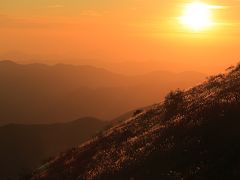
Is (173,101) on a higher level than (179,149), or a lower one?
higher

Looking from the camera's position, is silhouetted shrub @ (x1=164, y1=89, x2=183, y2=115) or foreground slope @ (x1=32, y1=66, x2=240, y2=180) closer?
foreground slope @ (x1=32, y1=66, x2=240, y2=180)

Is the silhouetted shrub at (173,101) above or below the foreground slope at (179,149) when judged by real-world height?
above

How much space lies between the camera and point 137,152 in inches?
783

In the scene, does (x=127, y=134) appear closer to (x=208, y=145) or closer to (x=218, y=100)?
(x=218, y=100)

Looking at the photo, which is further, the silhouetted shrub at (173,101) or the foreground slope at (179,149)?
the silhouetted shrub at (173,101)

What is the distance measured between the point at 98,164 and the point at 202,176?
9353 millimetres

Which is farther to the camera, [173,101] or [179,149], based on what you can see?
[173,101]

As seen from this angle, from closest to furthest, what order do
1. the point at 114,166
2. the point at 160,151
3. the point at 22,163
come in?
1. the point at 160,151
2. the point at 114,166
3. the point at 22,163

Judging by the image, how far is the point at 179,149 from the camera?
17.1 metres

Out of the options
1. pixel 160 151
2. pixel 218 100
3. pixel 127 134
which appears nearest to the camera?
pixel 160 151

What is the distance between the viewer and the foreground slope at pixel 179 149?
14.8 m

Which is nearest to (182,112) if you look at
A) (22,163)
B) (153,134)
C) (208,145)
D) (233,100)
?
(153,134)

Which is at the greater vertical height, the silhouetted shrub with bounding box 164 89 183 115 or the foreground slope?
the silhouetted shrub with bounding box 164 89 183 115

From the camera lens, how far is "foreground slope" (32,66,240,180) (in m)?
14.8
